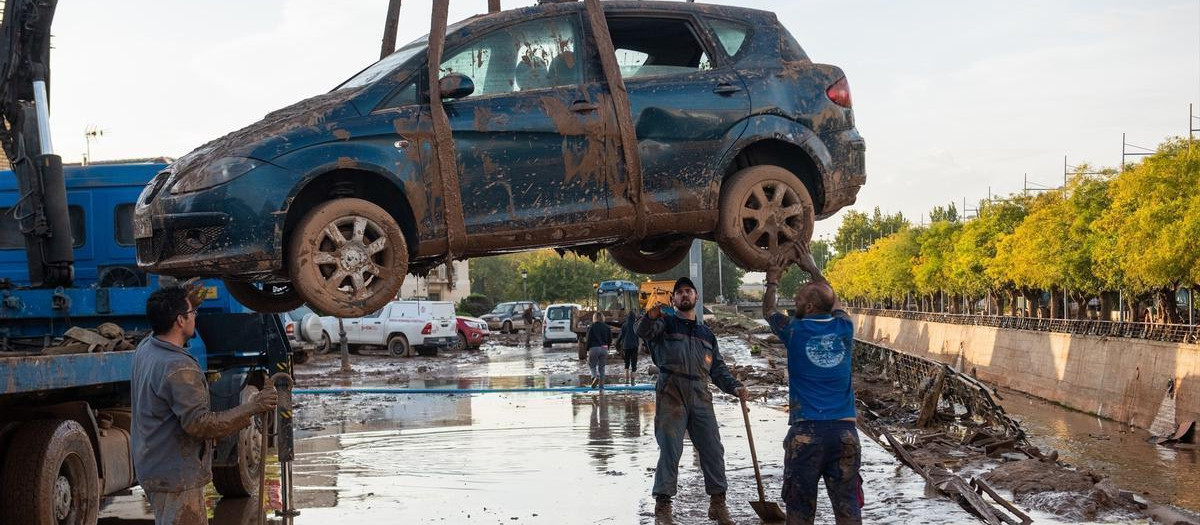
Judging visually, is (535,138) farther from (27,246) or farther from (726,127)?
(27,246)

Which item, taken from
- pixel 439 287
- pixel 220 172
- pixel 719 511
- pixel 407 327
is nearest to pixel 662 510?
pixel 719 511

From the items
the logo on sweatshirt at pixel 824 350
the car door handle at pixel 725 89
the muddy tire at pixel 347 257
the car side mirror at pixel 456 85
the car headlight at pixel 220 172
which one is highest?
the car door handle at pixel 725 89

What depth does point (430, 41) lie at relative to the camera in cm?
655

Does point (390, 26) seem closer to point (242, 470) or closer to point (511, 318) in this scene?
point (242, 470)

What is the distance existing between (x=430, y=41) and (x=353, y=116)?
0.53m

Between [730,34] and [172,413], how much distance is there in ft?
11.8

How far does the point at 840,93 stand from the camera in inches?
300

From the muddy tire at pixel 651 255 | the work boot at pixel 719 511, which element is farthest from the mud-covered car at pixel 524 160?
the work boot at pixel 719 511

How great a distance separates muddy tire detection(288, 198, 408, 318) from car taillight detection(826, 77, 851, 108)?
267 centimetres

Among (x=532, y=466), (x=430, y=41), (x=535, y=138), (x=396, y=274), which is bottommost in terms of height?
(x=532, y=466)

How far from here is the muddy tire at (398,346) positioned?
39031 mm

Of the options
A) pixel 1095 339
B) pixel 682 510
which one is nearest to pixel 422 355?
pixel 1095 339

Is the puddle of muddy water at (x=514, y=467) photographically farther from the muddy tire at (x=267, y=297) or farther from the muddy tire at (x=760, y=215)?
the muddy tire at (x=267, y=297)

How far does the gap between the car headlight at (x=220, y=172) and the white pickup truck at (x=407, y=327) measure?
32289 millimetres
